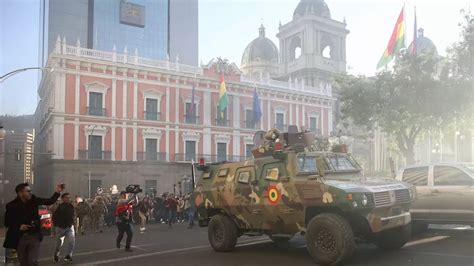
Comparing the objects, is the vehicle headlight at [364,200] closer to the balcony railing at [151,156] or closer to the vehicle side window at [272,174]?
the vehicle side window at [272,174]

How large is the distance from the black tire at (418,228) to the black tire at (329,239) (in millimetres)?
4390

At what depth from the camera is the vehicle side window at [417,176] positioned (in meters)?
12.4

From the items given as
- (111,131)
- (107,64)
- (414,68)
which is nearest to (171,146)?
(111,131)

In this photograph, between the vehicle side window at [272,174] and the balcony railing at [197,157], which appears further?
the balcony railing at [197,157]

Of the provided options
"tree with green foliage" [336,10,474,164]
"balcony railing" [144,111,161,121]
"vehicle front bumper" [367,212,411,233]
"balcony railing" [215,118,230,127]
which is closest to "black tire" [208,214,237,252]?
"vehicle front bumper" [367,212,411,233]

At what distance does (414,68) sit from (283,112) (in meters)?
22.5

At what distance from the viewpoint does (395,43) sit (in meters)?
24.4

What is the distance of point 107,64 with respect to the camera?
3869 cm

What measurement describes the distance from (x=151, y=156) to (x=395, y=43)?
2273 cm

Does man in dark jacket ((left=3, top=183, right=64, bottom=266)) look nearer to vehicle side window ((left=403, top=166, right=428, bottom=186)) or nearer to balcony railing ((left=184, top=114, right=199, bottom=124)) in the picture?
vehicle side window ((left=403, top=166, right=428, bottom=186))

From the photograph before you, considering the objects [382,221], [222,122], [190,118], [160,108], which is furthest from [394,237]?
[222,122]

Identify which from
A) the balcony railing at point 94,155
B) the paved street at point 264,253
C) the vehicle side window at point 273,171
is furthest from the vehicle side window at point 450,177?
the balcony railing at point 94,155

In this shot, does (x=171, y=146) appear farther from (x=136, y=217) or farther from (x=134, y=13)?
(x=136, y=217)

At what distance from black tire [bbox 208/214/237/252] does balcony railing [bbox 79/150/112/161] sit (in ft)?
90.0
